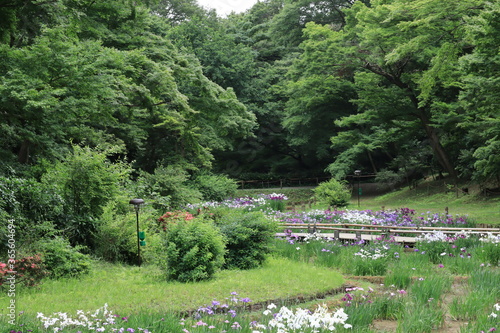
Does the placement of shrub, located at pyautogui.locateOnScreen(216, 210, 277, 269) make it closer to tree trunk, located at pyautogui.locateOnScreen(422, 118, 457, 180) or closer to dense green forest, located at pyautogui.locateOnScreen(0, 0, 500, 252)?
dense green forest, located at pyautogui.locateOnScreen(0, 0, 500, 252)

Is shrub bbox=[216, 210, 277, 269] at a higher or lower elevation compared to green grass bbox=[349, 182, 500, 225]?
higher

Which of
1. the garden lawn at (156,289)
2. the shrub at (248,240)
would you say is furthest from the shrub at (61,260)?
the shrub at (248,240)

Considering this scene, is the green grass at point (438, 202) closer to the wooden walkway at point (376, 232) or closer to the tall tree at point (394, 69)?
the tall tree at point (394, 69)

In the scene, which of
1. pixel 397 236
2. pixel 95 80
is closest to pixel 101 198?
pixel 95 80

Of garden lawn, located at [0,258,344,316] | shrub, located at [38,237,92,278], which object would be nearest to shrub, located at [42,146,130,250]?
garden lawn, located at [0,258,344,316]

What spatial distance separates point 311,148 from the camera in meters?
33.5

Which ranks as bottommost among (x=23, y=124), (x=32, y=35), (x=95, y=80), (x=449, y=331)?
(x=449, y=331)

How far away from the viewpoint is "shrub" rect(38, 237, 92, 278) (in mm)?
7773

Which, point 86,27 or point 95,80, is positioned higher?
point 86,27

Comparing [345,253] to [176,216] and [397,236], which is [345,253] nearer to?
[397,236]

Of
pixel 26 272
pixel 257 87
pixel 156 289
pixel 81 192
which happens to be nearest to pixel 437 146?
pixel 257 87

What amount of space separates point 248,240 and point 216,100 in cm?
1281

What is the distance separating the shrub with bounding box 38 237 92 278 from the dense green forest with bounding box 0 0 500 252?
544mm

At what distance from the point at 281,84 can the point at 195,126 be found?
48.2ft
